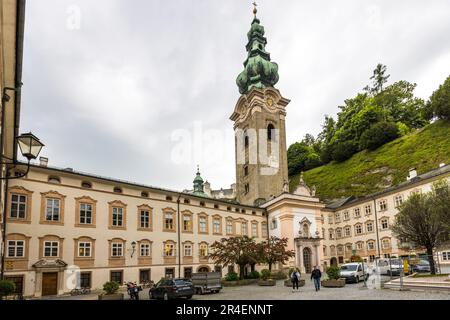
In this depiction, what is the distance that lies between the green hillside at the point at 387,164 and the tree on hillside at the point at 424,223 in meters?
33.2

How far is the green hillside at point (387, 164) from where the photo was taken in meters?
61.7

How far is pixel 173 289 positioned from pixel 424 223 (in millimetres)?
19958

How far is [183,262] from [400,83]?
285 ft

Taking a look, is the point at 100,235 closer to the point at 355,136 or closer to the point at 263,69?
the point at 263,69

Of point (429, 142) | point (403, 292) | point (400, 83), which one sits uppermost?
point (400, 83)

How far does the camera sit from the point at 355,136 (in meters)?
85.8

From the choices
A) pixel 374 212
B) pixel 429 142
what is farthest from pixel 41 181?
pixel 429 142

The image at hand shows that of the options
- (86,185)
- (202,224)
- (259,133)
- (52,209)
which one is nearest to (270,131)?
(259,133)

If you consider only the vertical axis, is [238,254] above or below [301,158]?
below

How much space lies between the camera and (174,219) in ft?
129

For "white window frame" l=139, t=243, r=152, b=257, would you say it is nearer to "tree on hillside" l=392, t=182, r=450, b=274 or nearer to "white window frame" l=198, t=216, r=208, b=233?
"white window frame" l=198, t=216, r=208, b=233

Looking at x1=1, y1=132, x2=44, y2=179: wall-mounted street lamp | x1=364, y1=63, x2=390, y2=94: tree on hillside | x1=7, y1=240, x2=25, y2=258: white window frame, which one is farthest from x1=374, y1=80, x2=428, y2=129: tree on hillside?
x1=1, y1=132, x2=44, y2=179: wall-mounted street lamp

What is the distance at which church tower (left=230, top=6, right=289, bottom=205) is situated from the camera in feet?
199

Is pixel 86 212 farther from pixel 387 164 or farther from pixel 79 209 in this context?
pixel 387 164
